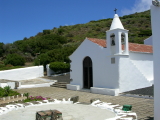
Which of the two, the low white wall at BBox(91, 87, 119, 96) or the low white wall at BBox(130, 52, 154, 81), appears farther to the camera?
the low white wall at BBox(130, 52, 154, 81)

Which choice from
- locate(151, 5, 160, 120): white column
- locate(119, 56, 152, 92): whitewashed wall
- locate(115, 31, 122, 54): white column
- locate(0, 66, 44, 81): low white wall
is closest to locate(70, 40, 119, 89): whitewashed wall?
locate(119, 56, 152, 92): whitewashed wall

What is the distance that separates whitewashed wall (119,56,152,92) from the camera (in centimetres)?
1259

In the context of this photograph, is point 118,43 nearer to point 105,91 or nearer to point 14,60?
point 105,91

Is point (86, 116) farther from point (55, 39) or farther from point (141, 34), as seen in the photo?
point (141, 34)

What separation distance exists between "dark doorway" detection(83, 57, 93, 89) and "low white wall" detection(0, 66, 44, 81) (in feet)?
31.5

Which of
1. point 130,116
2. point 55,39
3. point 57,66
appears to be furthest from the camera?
point 55,39

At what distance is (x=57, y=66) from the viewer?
23172 mm

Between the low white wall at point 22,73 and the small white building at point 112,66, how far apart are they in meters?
8.24

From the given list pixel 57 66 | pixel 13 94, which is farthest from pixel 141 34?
pixel 13 94

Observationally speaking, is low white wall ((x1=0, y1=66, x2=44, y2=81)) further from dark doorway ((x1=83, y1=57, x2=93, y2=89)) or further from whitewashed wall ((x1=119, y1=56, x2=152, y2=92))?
whitewashed wall ((x1=119, y1=56, x2=152, y2=92))

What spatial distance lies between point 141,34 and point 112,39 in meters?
37.2

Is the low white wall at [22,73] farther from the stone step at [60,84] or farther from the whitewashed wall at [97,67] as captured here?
the whitewashed wall at [97,67]

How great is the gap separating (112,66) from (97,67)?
4.60 feet

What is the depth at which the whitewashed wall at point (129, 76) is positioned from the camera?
496 inches
